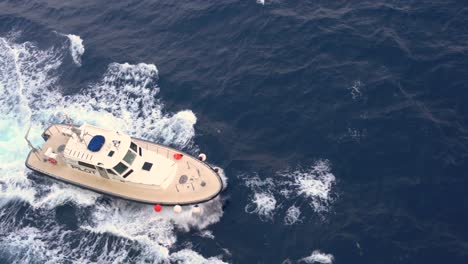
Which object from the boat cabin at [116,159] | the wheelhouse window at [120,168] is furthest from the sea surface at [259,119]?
the wheelhouse window at [120,168]

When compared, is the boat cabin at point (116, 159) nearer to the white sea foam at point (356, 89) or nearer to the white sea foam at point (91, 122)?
the white sea foam at point (91, 122)

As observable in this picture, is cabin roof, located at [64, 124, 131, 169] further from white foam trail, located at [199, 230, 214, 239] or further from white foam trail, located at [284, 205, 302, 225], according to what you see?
white foam trail, located at [284, 205, 302, 225]

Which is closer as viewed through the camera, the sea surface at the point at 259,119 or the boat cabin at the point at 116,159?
the sea surface at the point at 259,119

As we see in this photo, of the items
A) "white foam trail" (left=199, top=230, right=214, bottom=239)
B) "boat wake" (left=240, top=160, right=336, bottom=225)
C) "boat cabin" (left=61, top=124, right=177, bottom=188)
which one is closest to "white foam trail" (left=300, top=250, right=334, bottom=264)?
"boat wake" (left=240, top=160, right=336, bottom=225)

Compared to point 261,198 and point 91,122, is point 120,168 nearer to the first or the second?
point 91,122

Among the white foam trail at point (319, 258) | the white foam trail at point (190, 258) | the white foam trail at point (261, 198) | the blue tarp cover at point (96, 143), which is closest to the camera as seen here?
the white foam trail at point (319, 258)

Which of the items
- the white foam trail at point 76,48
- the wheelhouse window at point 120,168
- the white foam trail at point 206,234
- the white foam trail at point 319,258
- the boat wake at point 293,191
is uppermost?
the white foam trail at point 76,48

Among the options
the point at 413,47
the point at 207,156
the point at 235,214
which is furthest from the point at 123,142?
the point at 413,47

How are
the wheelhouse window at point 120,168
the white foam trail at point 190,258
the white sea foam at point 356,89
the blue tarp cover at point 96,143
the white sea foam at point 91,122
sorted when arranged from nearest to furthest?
the white foam trail at point 190,258 → the white sea foam at point 91,122 → the wheelhouse window at point 120,168 → the blue tarp cover at point 96,143 → the white sea foam at point 356,89
